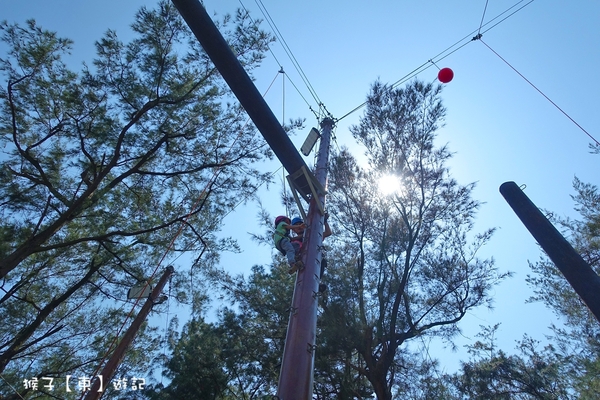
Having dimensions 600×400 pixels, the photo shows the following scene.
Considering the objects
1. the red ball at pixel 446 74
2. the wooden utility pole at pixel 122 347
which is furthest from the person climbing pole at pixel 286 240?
the wooden utility pole at pixel 122 347

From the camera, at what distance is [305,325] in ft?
7.79

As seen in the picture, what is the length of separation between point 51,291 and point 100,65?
5969 mm

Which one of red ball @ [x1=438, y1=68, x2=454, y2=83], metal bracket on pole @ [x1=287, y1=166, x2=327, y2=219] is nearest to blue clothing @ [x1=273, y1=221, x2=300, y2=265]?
metal bracket on pole @ [x1=287, y1=166, x2=327, y2=219]

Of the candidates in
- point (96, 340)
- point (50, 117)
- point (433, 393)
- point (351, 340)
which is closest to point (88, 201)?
point (50, 117)

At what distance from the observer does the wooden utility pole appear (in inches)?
239

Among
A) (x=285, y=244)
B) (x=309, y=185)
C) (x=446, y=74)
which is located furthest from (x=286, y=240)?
(x=446, y=74)

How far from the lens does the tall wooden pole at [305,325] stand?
2031 millimetres

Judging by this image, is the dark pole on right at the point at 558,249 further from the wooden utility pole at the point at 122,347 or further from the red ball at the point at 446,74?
the wooden utility pole at the point at 122,347

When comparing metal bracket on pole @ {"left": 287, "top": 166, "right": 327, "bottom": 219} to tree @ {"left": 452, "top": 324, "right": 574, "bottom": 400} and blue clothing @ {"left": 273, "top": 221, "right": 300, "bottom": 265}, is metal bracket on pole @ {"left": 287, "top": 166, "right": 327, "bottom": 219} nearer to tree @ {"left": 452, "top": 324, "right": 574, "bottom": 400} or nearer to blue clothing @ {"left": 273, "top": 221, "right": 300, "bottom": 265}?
blue clothing @ {"left": 273, "top": 221, "right": 300, "bottom": 265}

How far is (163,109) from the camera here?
25.3 ft

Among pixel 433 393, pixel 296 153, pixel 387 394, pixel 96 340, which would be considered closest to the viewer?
pixel 296 153

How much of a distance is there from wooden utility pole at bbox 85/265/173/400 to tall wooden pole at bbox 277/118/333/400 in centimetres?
522

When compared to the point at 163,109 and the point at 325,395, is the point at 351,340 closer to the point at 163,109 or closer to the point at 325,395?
the point at 325,395

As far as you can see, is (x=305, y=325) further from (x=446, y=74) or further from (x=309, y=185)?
(x=446, y=74)
